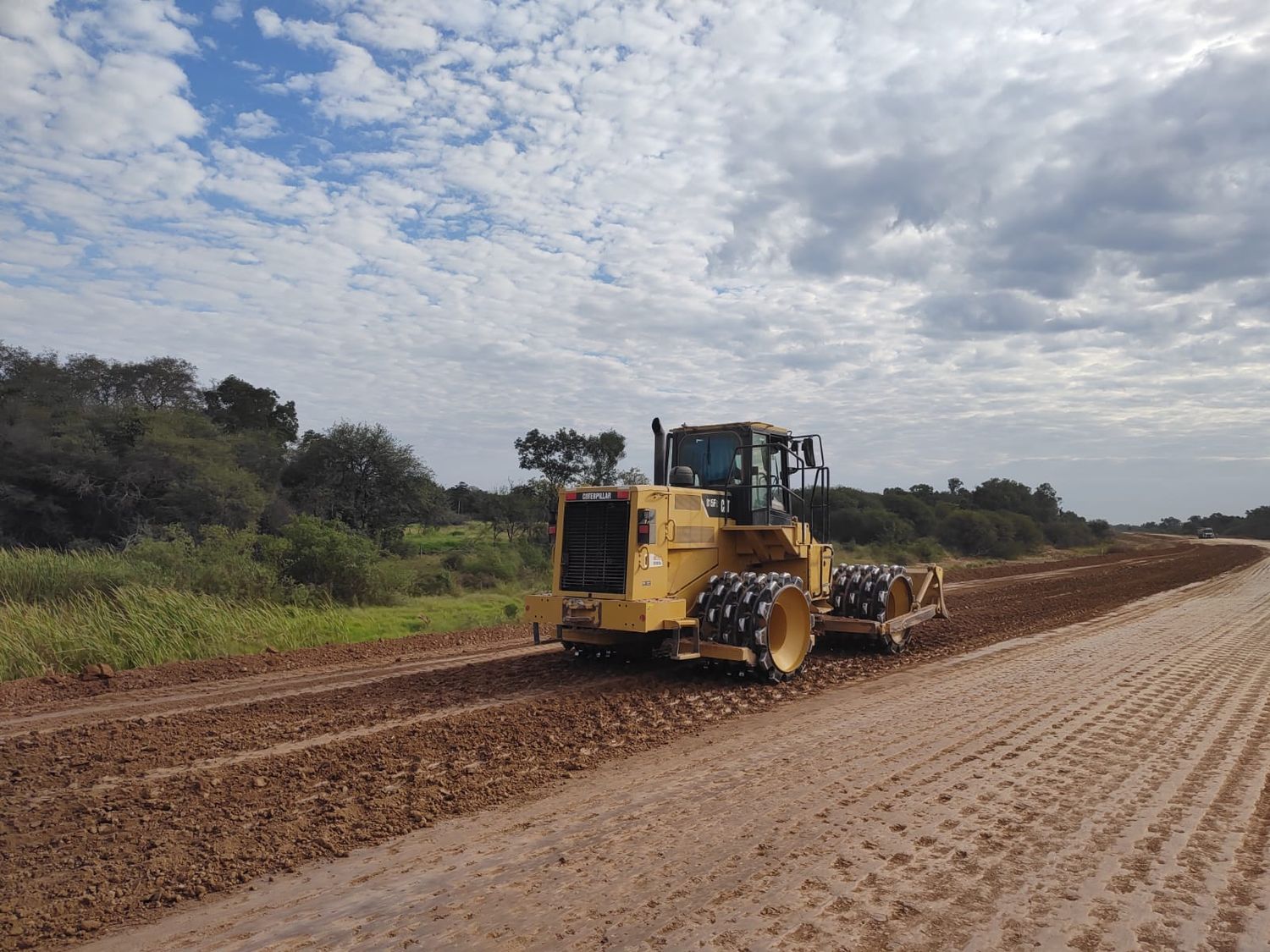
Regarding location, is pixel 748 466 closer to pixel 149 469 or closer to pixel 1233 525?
pixel 149 469

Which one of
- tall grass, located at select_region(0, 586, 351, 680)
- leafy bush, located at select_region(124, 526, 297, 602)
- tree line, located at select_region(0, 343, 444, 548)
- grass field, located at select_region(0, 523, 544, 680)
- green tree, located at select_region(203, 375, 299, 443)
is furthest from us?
green tree, located at select_region(203, 375, 299, 443)

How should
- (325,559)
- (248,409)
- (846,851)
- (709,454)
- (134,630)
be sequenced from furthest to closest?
(248,409), (325,559), (134,630), (709,454), (846,851)

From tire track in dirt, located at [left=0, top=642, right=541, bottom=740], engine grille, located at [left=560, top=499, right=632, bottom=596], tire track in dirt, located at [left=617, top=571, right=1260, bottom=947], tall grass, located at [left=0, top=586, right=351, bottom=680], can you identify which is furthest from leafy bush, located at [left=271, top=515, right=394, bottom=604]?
tire track in dirt, located at [left=617, top=571, right=1260, bottom=947]

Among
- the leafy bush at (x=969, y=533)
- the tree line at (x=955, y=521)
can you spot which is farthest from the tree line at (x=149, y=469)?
the leafy bush at (x=969, y=533)

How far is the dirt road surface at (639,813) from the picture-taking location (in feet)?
12.8

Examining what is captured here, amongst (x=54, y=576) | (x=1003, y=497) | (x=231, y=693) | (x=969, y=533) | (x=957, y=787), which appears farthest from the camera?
(x=1003, y=497)

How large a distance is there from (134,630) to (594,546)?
6.57 metres

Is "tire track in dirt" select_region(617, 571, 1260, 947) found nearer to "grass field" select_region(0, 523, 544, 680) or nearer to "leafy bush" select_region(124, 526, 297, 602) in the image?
"grass field" select_region(0, 523, 544, 680)

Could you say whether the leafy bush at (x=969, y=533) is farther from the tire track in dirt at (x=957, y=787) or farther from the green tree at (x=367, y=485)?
the tire track in dirt at (x=957, y=787)

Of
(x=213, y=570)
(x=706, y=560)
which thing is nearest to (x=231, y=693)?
(x=706, y=560)

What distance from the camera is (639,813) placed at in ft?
17.3

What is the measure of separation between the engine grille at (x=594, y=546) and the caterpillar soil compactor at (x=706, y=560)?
0.04 feet

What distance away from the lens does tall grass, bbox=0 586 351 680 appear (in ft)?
35.0

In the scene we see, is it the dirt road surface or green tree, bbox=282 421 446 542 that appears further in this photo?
green tree, bbox=282 421 446 542
